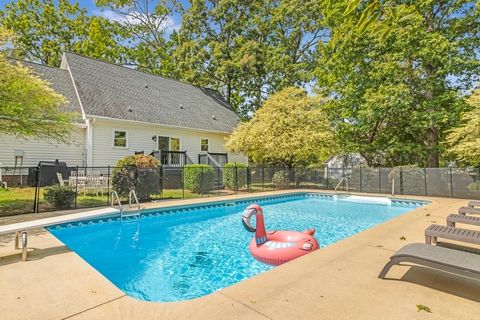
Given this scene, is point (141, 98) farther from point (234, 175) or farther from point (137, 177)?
point (137, 177)

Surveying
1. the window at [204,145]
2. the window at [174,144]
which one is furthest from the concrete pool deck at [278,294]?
the window at [204,145]

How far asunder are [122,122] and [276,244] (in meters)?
13.2

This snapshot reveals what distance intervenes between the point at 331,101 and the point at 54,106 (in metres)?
17.1

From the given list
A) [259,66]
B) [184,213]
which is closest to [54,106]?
[184,213]

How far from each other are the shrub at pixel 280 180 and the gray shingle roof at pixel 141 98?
5.89 meters

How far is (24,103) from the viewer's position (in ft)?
27.0

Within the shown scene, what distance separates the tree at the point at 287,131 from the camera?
17109 mm

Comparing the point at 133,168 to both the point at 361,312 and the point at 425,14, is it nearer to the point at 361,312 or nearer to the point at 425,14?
the point at 361,312

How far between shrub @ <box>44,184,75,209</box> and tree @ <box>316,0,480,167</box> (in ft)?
46.9

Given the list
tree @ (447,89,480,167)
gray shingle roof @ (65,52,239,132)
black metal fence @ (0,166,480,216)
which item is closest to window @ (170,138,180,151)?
gray shingle roof @ (65,52,239,132)

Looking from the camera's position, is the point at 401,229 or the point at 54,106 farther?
the point at 54,106

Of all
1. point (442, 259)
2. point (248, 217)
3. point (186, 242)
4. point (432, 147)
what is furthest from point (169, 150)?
point (432, 147)

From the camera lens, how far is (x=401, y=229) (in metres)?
6.87

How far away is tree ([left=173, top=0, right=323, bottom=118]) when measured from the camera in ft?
84.4
